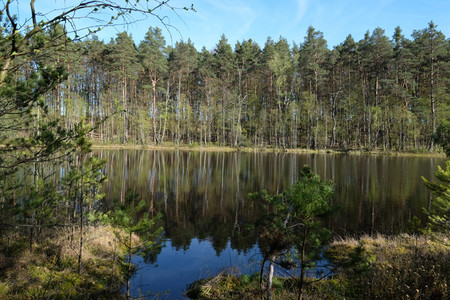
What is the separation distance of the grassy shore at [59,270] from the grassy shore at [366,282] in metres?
2.18

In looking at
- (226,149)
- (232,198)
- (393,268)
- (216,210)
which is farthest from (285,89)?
(393,268)

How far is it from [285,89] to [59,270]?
60613 millimetres

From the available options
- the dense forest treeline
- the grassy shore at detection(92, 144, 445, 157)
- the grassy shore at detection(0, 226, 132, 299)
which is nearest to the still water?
the grassy shore at detection(0, 226, 132, 299)

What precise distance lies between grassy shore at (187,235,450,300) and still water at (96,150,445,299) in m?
0.87

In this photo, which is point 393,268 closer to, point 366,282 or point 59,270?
point 366,282

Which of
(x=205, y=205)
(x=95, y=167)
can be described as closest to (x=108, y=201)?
(x=205, y=205)

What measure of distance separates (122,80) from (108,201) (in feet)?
168

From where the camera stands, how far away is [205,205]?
15.0 meters

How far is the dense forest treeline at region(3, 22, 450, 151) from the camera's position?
177 ft

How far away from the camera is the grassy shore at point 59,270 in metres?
5.37

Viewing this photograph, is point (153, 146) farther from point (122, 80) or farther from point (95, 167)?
point (95, 167)

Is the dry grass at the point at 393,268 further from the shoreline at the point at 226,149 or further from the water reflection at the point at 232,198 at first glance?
the shoreline at the point at 226,149

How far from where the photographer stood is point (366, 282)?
243 inches

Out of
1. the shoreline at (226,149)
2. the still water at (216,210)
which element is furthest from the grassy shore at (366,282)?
the shoreline at (226,149)
